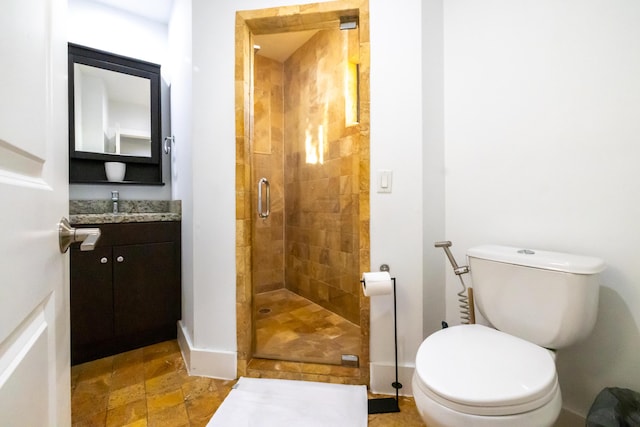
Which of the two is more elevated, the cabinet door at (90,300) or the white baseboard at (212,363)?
the cabinet door at (90,300)

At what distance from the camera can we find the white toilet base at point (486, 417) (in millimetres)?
775

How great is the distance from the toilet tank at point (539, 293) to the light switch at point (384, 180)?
0.54 meters

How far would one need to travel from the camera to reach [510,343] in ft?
3.38

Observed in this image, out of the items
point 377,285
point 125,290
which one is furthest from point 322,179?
point 125,290

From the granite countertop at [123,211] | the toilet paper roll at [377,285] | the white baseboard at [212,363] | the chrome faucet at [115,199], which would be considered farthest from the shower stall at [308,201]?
the chrome faucet at [115,199]

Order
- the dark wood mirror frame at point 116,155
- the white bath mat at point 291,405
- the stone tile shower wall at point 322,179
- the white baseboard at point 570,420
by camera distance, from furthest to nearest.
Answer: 1. the stone tile shower wall at point 322,179
2. the dark wood mirror frame at point 116,155
3. the white bath mat at point 291,405
4. the white baseboard at point 570,420

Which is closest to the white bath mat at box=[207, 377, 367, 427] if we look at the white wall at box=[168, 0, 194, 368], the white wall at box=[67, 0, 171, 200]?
the white wall at box=[168, 0, 194, 368]

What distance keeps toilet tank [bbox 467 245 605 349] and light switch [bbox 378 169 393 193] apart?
0.54m

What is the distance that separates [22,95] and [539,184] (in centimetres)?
176

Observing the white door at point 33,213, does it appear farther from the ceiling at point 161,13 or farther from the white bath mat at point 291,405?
the ceiling at point 161,13

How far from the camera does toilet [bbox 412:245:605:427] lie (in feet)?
2.59

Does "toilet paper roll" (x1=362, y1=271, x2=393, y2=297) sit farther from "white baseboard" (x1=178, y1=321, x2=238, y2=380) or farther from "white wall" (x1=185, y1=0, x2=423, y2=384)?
"white baseboard" (x1=178, y1=321, x2=238, y2=380)

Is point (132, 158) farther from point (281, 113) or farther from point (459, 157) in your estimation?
point (459, 157)

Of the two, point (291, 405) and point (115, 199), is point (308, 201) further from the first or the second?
point (291, 405)
